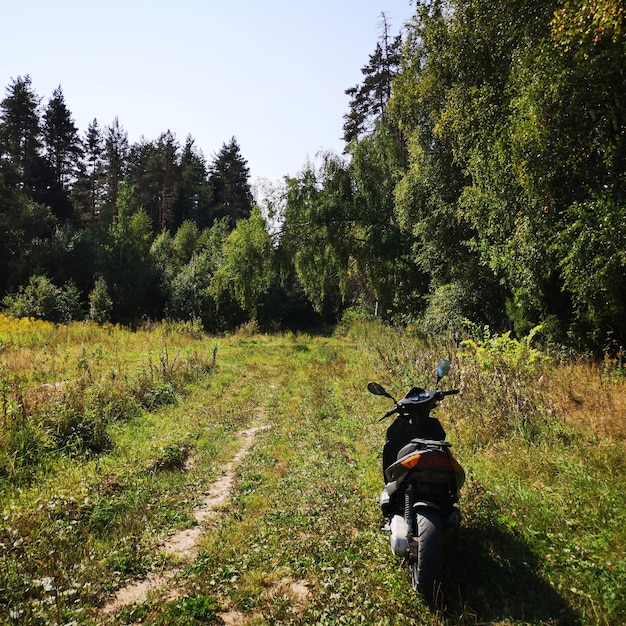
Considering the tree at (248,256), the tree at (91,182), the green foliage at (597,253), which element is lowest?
the green foliage at (597,253)

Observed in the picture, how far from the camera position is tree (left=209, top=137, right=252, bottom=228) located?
48.8m

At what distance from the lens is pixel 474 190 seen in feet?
34.2

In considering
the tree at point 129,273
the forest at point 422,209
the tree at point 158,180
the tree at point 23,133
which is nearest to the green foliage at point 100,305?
the forest at point 422,209

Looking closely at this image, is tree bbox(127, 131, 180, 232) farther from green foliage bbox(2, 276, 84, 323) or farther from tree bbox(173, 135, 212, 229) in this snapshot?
green foliage bbox(2, 276, 84, 323)

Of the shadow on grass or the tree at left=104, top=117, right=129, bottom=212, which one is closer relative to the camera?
the shadow on grass

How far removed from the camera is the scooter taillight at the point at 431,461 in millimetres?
3016

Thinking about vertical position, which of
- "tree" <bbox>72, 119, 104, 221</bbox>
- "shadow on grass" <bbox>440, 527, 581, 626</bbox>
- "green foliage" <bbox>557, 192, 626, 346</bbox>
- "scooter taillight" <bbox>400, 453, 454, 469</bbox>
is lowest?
"shadow on grass" <bbox>440, 527, 581, 626</bbox>

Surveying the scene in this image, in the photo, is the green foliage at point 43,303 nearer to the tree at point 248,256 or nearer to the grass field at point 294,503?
the tree at point 248,256

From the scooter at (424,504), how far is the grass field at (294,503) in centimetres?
29

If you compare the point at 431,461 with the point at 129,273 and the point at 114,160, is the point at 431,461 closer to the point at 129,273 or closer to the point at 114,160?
the point at 129,273

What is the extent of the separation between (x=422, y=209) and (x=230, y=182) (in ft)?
128

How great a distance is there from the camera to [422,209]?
51.3 feet

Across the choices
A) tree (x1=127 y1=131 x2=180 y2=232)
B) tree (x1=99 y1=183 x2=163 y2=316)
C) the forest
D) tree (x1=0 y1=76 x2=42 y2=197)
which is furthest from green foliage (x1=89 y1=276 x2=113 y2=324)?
tree (x1=127 y1=131 x2=180 y2=232)

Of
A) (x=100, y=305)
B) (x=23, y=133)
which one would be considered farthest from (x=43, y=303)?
(x=23, y=133)
